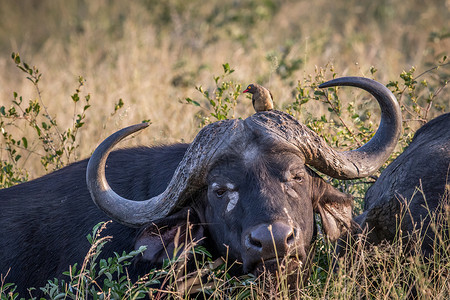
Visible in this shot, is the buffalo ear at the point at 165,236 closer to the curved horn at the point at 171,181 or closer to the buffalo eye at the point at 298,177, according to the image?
the curved horn at the point at 171,181

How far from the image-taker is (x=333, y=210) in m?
4.23

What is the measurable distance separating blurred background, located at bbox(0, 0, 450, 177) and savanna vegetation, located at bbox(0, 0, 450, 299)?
3 cm

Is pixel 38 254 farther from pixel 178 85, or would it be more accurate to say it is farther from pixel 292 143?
pixel 178 85

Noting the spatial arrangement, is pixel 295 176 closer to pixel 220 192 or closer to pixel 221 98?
pixel 220 192

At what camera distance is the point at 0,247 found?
15.8ft

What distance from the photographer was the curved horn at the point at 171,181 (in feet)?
12.6

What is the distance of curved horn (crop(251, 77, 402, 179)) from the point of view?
12.9 feet

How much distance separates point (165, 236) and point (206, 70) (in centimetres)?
537

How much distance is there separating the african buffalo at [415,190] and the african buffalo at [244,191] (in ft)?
0.93

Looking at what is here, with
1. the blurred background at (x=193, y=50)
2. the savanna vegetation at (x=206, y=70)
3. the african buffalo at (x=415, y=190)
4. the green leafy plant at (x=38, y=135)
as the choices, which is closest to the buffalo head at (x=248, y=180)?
the african buffalo at (x=415, y=190)

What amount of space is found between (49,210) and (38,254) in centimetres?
31

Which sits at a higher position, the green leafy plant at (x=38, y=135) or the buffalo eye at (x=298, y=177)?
the green leafy plant at (x=38, y=135)

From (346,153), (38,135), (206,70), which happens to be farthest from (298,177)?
(206,70)

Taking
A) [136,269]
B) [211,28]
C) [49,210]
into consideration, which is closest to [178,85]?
[211,28]
